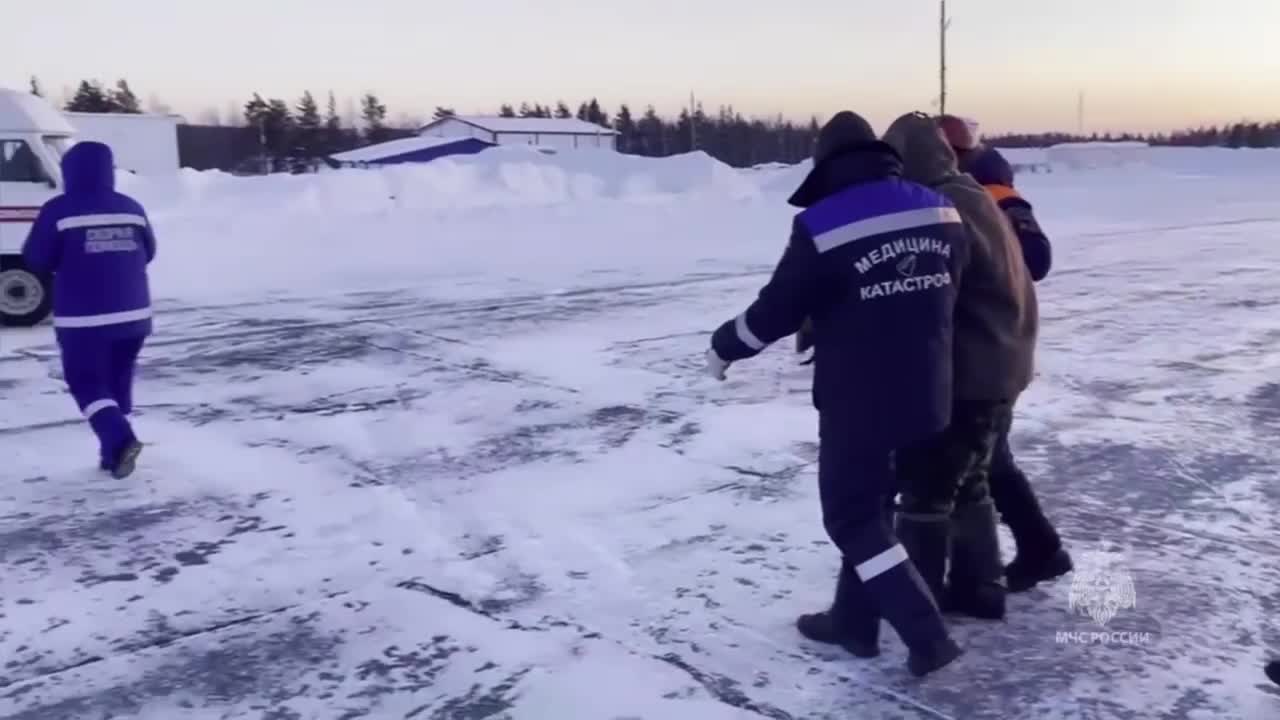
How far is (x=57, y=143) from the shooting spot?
1217 cm

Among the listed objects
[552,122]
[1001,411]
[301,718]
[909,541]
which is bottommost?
[301,718]

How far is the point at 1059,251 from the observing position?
18359 mm

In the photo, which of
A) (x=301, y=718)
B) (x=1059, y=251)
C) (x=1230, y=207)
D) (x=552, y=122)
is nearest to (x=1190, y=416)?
(x=301, y=718)

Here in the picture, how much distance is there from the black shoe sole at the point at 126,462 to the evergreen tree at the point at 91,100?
70790mm

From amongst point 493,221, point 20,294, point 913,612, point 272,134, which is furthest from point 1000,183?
point 272,134

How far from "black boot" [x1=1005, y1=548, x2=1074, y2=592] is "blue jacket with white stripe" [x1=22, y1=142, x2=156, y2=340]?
473 centimetres

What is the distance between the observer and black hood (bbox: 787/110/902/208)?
3.45 m

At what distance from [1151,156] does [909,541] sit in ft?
199

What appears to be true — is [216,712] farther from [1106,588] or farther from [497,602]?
[1106,588]

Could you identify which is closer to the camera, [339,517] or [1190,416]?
[339,517]

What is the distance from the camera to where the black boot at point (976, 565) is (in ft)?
13.1

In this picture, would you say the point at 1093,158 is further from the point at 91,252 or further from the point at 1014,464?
the point at 91,252

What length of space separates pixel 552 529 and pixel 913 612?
6.76 feet

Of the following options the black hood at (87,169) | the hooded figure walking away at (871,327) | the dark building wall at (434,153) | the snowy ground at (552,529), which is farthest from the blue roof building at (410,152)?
the hooded figure walking away at (871,327)
